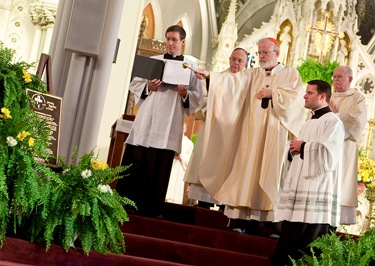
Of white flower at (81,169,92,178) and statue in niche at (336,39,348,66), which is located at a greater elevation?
statue in niche at (336,39,348,66)

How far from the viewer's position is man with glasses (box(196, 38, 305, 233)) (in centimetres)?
846

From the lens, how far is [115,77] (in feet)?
37.7

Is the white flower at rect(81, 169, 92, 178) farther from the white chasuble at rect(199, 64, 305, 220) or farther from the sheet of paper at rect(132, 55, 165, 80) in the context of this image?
the white chasuble at rect(199, 64, 305, 220)

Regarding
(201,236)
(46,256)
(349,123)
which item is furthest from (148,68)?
(46,256)

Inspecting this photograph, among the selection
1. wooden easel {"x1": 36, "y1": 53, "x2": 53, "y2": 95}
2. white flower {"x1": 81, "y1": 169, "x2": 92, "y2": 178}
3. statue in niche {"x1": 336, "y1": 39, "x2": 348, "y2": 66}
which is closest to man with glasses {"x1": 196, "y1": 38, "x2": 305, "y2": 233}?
wooden easel {"x1": 36, "y1": 53, "x2": 53, "y2": 95}

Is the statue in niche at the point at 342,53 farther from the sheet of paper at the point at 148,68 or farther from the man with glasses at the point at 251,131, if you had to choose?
the sheet of paper at the point at 148,68

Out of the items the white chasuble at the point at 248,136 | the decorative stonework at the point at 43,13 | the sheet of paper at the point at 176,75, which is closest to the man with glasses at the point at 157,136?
the sheet of paper at the point at 176,75

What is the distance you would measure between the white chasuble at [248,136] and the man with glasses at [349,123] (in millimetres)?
838

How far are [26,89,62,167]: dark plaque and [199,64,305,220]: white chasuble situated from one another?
219cm

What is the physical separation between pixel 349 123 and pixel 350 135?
0.45 ft

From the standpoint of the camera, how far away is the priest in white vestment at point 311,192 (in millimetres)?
7246

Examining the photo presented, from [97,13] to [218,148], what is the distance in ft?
6.49

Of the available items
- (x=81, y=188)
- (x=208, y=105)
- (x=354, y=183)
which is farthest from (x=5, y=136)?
(x=354, y=183)

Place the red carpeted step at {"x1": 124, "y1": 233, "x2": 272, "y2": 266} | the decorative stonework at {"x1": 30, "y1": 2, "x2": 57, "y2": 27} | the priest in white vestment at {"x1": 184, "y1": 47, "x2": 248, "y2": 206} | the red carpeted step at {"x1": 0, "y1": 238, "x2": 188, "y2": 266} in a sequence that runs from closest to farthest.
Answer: the red carpeted step at {"x1": 0, "y1": 238, "x2": 188, "y2": 266} < the red carpeted step at {"x1": 124, "y1": 233, "x2": 272, "y2": 266} < the priest in white vestment at {"x1": 184, "y1": 47, "x2": 248, "y2": 206} < the decorative stonework at {"x1": 30, "y1": 2, "x2": 57, "y2": 27}
